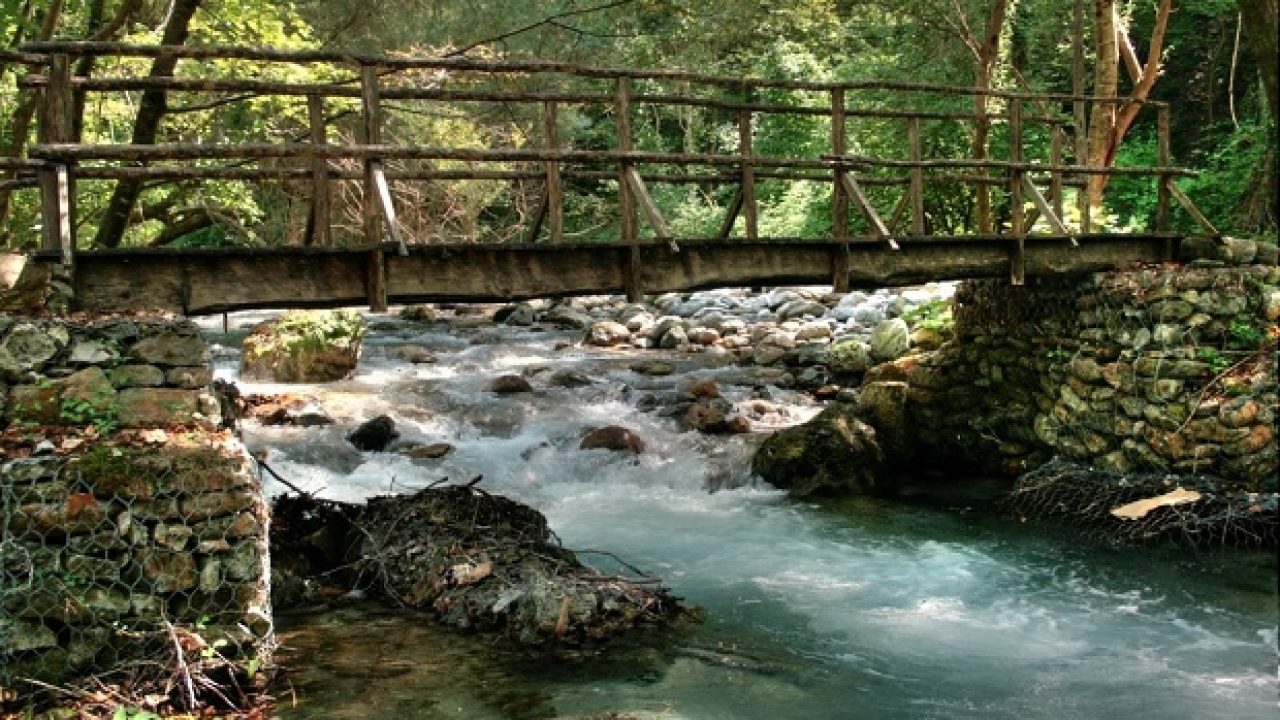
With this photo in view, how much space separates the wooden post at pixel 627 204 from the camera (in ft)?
26.6

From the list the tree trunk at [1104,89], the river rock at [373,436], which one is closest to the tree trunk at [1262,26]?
the river rock at [373,436]

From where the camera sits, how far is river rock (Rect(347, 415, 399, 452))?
11531 millimetres

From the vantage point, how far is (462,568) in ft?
24.1

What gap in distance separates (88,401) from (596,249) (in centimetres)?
370

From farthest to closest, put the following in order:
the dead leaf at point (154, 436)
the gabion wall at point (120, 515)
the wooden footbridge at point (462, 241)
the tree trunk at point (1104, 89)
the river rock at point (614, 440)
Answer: the tree trunk at point (1104, 89) < the river rock at point (614, 440) < the wooden footbridge at point (462, 241) < the dead leaf at point (154, 436) < the gabion wall at point (120, 515)

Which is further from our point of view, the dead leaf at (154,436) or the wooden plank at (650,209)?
the wooden plank at (650,209)

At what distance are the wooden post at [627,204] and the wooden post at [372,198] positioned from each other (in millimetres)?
1687

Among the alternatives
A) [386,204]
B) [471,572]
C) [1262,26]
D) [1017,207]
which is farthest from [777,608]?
[1262,26]

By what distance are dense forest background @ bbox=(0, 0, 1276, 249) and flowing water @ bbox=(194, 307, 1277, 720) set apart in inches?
131

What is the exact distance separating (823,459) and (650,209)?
4.23m

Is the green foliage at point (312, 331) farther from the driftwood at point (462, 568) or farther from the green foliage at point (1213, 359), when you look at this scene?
the green foliage at point (1213, 359)

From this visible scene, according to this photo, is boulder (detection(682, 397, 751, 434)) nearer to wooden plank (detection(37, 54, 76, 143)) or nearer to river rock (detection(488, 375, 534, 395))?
river rock (detection(488, 375, 534, 395))

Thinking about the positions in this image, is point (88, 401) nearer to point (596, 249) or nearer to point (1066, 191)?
point (596, 249)

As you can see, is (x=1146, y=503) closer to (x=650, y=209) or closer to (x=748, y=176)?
(x=650, y=209)
